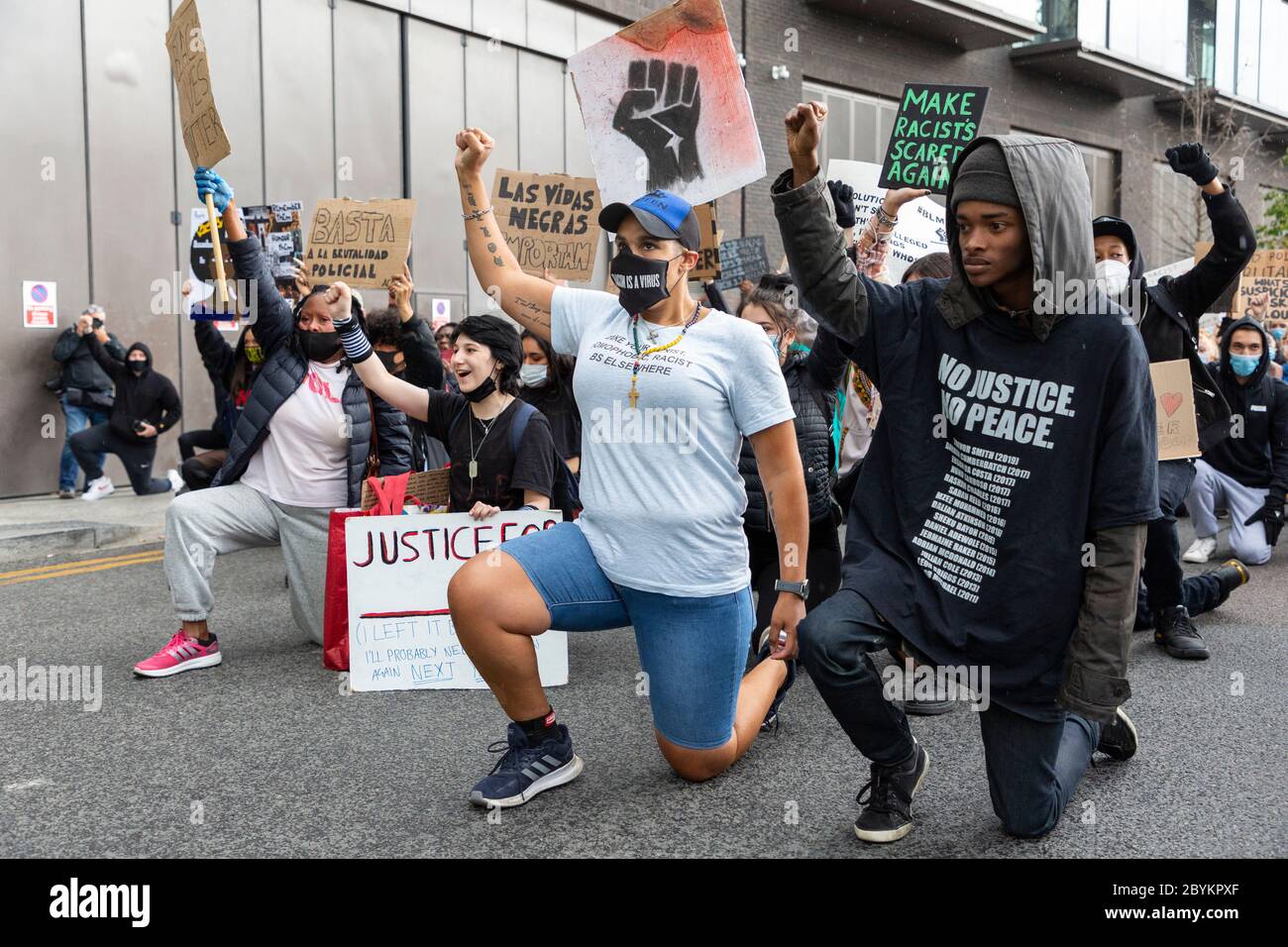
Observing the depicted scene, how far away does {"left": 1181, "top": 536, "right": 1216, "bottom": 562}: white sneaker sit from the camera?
30.3 ft

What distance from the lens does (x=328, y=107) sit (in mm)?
15344

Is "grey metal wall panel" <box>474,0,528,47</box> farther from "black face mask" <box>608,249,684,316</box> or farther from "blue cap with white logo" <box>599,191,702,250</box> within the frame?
"black face mask" <box>608,249,684,316</box>

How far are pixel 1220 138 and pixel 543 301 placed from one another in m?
31.2

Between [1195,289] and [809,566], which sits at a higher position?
[1195,289]

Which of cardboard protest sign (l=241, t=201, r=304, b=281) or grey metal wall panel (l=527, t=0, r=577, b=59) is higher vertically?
grey metal wall panel (l=527, t=0, r=577, b=59)

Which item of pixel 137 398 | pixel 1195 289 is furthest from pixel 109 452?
pixel 1195 289

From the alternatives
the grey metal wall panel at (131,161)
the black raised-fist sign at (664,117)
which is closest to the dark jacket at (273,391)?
the black raised-fist sign at (664,117)

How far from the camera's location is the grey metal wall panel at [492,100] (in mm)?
17062

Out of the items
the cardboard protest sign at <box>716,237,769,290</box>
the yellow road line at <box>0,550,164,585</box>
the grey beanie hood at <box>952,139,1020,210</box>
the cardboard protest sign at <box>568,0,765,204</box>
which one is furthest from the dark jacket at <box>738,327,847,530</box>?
the yellow road line at <box>0,550,164,585</box>

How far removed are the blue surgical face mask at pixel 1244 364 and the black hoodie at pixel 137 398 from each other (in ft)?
31.7

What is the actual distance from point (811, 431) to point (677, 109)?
→ 146 centimetres

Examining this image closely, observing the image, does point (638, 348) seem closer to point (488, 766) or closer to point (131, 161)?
→ point (488, 766)

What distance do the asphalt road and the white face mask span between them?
5.81 feet

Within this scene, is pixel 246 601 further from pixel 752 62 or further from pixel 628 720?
pixel 752 62
